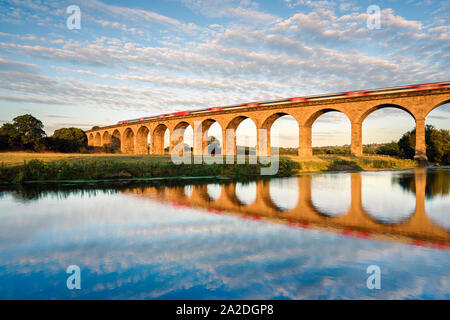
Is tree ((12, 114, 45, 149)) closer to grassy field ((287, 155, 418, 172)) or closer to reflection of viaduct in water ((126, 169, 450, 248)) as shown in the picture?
grassy field ((287, 155, 418, 172))

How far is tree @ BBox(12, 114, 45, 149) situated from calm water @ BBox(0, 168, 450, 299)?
122 feet

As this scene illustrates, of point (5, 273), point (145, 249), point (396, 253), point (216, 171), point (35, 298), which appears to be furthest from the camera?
point (216, 171)

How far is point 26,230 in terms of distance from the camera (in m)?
4.53

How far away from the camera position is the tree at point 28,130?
3650 cm

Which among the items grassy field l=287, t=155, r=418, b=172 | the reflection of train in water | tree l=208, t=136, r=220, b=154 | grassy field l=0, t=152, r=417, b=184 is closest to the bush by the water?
grassy field l=0, t=152, r=417, b=184

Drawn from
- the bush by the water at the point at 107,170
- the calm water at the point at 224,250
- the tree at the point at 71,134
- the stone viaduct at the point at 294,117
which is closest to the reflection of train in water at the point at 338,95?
the stone viaduct at the point at 294,117

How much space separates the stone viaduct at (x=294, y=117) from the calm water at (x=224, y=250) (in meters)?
22.0

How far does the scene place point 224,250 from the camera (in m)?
3.59

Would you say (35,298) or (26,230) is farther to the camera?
(26,230)

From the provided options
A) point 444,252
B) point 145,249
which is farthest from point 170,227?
point 444,252
